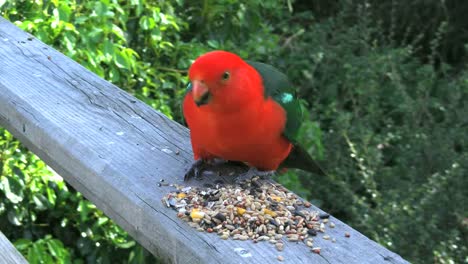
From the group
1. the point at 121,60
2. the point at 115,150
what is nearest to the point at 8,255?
the point at 115,150

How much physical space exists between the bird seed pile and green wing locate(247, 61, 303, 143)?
0.34 m

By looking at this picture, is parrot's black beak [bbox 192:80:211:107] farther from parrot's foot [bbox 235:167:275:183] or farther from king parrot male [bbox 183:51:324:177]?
parrot's foot [bbox 235:167:275:183]

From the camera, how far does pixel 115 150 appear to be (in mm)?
1639

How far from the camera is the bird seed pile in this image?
54.4 inches

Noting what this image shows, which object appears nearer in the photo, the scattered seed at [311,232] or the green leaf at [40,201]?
the scattered seed at [311,232]

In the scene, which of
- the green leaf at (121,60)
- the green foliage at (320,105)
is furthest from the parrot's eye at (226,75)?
the green leaf at (121,60)

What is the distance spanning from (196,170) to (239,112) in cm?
20

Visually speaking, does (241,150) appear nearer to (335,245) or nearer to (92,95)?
(92,95)

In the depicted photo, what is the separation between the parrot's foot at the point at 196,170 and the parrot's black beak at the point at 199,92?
14cm

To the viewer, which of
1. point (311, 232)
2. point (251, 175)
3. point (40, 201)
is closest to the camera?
point (311, 232)

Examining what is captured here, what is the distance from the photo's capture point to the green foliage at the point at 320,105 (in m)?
3.20

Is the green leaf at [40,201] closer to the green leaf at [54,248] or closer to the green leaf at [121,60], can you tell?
the green leaf at [54,248]

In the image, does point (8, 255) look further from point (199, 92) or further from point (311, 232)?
point (311, 232)

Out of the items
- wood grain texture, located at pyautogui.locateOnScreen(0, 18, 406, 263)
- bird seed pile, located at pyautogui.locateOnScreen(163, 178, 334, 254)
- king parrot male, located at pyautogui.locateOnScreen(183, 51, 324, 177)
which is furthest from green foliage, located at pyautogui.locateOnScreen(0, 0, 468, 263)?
bird seed pile, located at pyautogui.locateOnScreen(163, 178, 334, 254)
